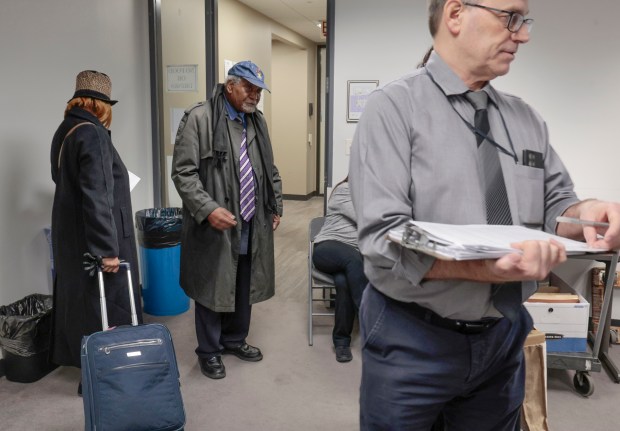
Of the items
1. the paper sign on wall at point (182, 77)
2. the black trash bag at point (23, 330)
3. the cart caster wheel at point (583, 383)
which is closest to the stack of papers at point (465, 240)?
the cart caster wheel at point (583, 383)

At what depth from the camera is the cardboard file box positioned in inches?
107

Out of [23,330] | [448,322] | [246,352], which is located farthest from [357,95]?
[448,322]

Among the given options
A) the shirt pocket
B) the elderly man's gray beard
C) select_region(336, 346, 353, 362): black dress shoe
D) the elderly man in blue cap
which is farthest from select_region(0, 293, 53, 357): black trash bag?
the shirt pocket

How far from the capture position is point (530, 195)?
1.09 m

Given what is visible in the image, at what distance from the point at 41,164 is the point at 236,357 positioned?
153 cm

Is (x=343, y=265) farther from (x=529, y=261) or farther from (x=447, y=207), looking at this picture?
(x=529, y=261)

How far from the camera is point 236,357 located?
305cm

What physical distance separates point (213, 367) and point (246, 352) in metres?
0.26

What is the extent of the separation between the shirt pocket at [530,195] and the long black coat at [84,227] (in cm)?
184

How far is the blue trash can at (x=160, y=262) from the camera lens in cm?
357

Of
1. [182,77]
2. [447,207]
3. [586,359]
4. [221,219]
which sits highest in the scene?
[182,77]

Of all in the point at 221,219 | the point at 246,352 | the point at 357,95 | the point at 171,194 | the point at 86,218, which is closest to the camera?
the point at 86,218

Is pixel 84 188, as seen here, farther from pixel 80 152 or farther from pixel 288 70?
pixel 288 70

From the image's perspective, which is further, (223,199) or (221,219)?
(223,199)
